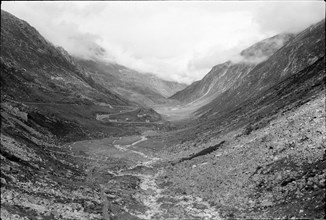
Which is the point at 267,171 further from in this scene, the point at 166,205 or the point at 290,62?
the point at 290,62

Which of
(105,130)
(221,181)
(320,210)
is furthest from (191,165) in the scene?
(105,130)

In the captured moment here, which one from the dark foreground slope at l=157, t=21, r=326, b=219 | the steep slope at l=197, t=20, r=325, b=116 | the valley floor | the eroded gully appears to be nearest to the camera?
the dark foreground slope at l=157, t=21, r=326, b=219

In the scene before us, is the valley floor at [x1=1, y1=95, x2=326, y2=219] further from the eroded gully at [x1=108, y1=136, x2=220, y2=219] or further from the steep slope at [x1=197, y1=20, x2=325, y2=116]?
the steep slope at [x1=197, y1=20, x2=325, y2=116]

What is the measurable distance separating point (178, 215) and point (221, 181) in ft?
35.1

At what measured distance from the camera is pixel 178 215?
34.8m

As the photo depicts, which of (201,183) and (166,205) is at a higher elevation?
(201,183)

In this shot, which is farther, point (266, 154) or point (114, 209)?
point (266, 154)

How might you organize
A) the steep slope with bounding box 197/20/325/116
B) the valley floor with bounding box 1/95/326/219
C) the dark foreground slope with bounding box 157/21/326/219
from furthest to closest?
1. the steep slope with bounding box 197/20/325/116
2. the valley floor with bounding box 1/95/326/219
3. the dark foreground slope with bounding box 157/21/326/219

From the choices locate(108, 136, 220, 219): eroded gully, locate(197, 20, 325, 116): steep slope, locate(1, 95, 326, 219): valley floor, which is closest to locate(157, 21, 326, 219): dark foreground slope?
locate(1, 95, 326, 219): valley floor

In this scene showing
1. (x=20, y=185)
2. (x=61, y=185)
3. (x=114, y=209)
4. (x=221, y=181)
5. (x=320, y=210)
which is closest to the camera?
A: (x=320, y=210)

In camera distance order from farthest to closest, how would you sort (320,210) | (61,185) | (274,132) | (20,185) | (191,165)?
1. (191,165)
2. (274,132)
3. (61,185)
4. (20,185)
5. (320,210)

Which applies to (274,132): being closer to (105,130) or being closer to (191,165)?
(191,165)

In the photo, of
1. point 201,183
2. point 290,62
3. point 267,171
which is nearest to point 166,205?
point 201,183

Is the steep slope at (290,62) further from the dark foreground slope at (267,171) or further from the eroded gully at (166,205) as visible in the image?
the eroded gully at (166,205)
